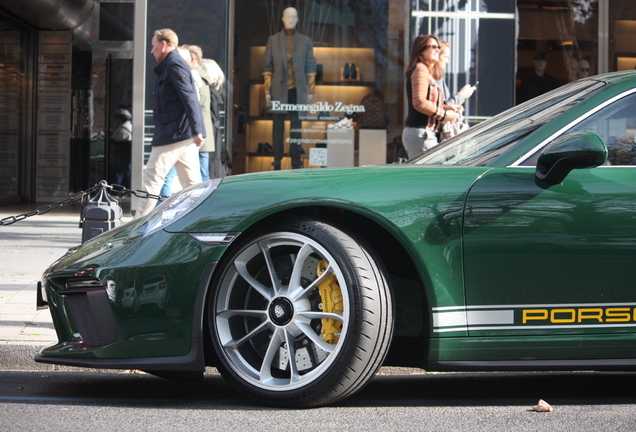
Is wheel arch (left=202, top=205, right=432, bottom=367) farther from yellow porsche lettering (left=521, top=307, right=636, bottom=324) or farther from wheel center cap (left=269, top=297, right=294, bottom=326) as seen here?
yellow porsche lettering (left=521, top=307, right=636, bottom=324)

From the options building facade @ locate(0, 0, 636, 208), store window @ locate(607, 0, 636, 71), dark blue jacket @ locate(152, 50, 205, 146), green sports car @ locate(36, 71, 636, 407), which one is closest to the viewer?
green sports car @ locate(36, 71, 636, 407)

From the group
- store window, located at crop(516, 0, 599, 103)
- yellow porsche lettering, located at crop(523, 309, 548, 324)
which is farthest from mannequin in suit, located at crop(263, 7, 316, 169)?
yellow porsche lettering, located at crop(523, 309, 548, 324)

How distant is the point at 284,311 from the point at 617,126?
5.28 ft

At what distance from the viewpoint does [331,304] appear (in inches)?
133

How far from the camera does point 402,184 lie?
3.44 metres

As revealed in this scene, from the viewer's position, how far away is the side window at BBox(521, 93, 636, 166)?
3586 millimetres

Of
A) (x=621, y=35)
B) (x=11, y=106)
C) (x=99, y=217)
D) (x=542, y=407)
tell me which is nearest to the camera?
(x=542, y=407)

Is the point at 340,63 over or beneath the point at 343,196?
over

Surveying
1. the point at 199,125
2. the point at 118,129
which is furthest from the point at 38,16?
the point at 199,125

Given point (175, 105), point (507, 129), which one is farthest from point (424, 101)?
point (507, 129)

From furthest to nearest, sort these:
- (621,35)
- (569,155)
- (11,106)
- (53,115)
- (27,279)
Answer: (53,115)
(11,106)
(621,35)
(27,279)
(569,155)

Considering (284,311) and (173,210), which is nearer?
(284,311)

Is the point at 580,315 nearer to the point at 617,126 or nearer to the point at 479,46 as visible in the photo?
the point at 617,126

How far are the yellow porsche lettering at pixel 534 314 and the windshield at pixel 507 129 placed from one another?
0.64 m
